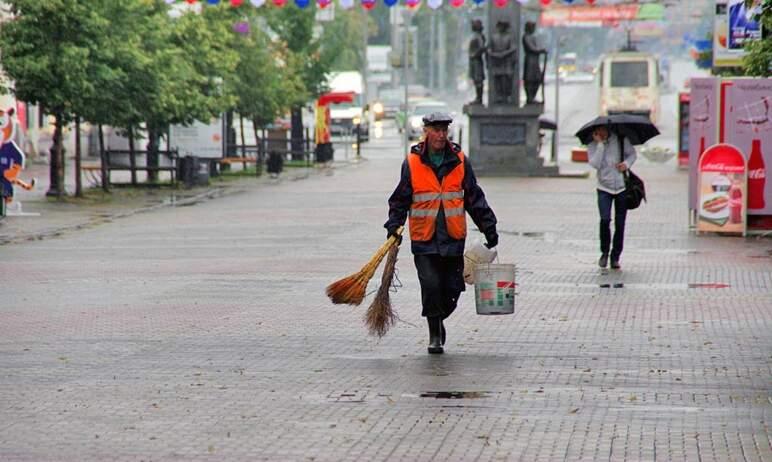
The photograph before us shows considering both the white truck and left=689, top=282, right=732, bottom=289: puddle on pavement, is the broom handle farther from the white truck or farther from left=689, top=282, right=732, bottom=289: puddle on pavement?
the white truck

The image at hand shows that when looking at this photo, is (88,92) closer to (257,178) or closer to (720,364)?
(257,178)

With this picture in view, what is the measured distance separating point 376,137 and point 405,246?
209 feet

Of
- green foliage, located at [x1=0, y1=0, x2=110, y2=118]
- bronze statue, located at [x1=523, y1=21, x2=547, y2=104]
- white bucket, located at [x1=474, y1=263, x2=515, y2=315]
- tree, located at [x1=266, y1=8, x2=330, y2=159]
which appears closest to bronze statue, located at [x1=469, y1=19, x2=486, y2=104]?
bronze statue, located at [x1=523, y1=21, x2=547, y2=104]

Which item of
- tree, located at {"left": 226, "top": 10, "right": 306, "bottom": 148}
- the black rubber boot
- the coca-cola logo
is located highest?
tree, located at {"left": 226, "top": 10, "right": 306, "bottom": 148}

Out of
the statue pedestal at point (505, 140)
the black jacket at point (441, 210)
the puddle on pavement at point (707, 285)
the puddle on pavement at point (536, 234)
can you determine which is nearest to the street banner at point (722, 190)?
the puddle on pavement at point (536, 234)

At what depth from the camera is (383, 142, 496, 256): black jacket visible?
12.6 meters

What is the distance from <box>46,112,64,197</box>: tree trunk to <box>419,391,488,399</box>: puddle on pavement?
2204 centimetres

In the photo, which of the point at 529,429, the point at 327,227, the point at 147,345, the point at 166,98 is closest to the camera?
the point at 529,429

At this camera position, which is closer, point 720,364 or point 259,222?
point 720,364

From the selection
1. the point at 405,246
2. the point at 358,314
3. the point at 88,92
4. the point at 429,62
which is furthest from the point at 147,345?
the point at 429,62

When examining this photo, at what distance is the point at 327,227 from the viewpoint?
26312mm

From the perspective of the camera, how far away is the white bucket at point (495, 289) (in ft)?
42.0

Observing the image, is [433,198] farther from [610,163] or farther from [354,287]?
[610,163]

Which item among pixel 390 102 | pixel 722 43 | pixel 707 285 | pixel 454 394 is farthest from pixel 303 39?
pixel 390 102
